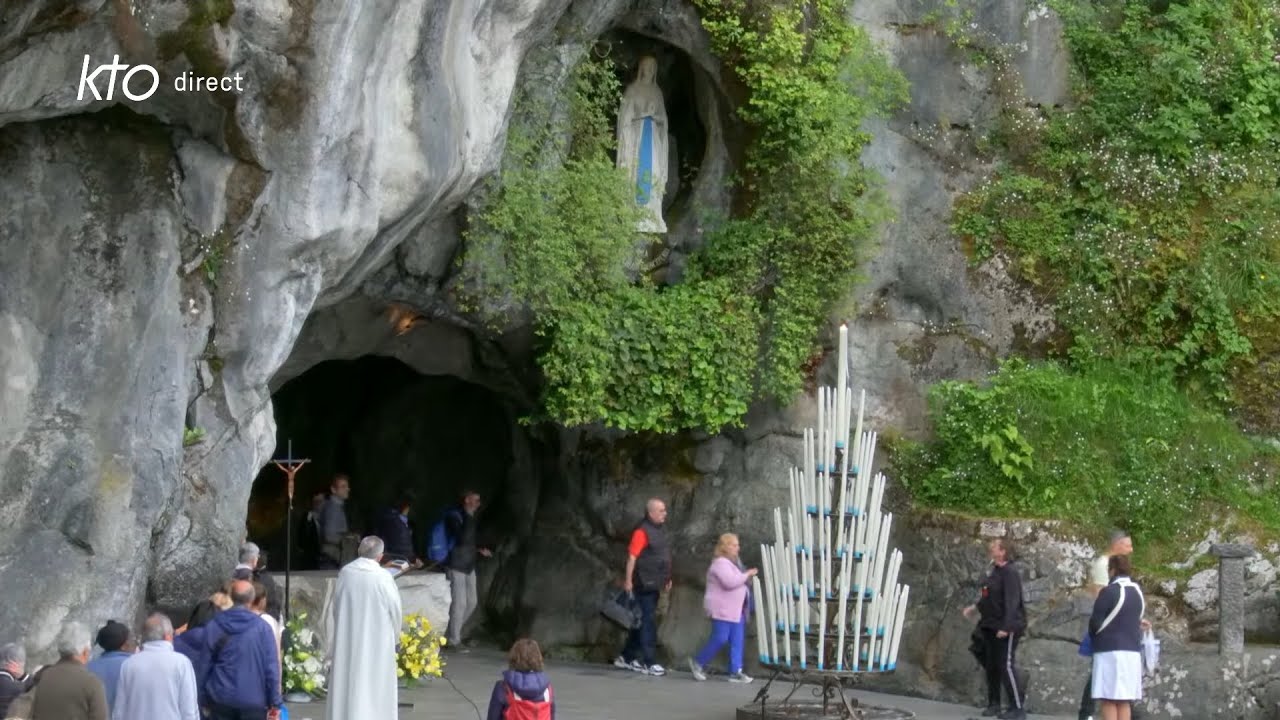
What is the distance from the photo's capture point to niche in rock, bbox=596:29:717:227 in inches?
760

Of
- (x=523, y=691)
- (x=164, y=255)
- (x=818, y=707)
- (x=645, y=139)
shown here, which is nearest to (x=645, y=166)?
(x=645, y=139)

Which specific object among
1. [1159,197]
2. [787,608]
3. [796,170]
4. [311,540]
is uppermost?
[1159,197]

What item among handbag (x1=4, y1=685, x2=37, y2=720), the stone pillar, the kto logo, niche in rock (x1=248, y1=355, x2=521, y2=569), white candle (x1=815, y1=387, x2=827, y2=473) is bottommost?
handbag (x1=4, y1=685, x2=37, y2=720)

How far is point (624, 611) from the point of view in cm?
1809

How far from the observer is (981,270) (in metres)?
19.2

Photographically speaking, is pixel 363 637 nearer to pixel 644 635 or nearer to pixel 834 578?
pixel 834 578

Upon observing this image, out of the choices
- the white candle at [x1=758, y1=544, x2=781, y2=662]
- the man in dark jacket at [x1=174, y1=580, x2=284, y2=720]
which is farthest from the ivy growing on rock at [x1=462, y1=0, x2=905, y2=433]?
the man in dark jacket at [x1=174, y1=580, x2=284, y2=720]

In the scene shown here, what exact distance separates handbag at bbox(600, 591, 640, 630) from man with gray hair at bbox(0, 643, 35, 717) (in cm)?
804

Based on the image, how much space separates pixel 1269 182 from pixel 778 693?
22.5 feet

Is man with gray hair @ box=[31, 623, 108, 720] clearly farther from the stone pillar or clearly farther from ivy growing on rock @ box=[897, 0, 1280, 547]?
the stone pillar

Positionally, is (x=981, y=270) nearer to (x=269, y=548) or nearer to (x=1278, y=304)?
(x=1278, y=304)

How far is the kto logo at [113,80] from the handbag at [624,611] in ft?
23.2

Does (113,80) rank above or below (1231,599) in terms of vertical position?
above

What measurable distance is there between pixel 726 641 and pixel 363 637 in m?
5.60
